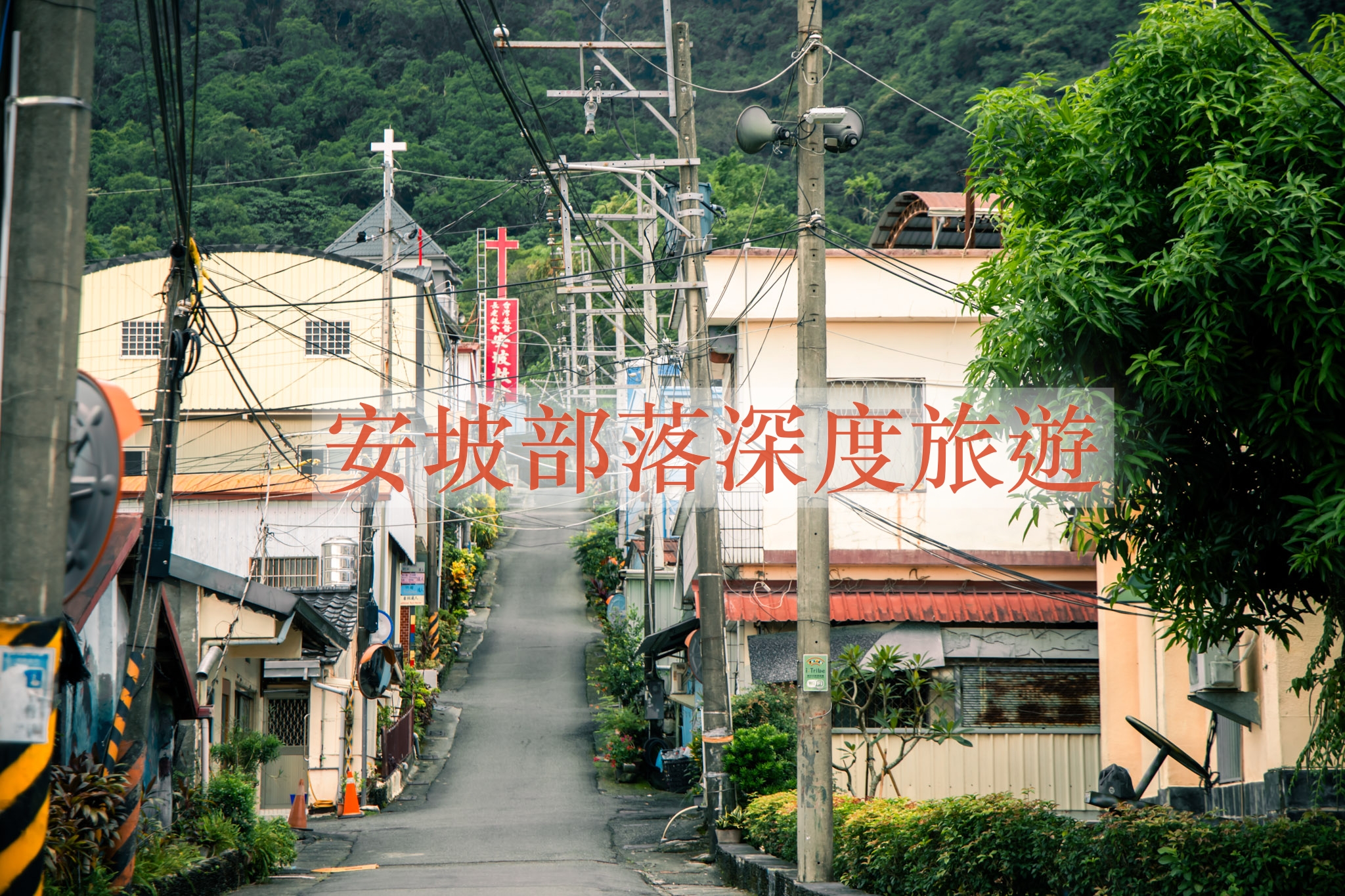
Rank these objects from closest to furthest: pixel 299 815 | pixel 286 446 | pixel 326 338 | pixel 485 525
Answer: pixel 299 815, pixel 286 446, pixel 326 338, pixel 485 525

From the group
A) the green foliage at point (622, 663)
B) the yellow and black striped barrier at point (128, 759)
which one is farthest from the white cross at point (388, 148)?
the yellow and black striped barrier at point (128, 759)

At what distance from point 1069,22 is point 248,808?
4489 centimetres

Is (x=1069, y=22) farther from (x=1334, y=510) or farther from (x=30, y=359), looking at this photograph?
(x=30, y=359)

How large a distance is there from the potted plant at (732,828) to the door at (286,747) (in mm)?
11005

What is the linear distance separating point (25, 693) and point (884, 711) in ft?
42.6

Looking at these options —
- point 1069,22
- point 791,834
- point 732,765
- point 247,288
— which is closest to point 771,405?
point 732,765

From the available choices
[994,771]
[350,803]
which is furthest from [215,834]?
[994,771]

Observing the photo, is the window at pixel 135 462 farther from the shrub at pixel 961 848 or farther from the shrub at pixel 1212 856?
the shrub at pixel 1212 856

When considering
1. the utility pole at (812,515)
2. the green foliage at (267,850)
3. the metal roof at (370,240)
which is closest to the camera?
the utility pole at (812,515)

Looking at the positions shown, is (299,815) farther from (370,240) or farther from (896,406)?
(370,240)

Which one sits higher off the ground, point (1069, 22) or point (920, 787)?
point (1069, 22)

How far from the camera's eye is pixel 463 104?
46719 mm

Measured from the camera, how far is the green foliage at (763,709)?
1806 centimetres

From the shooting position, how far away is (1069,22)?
49875 mm
